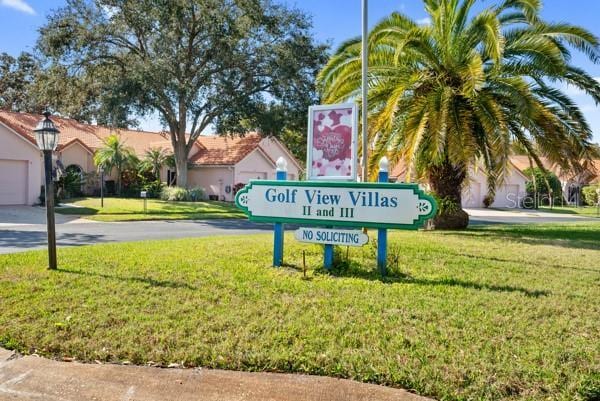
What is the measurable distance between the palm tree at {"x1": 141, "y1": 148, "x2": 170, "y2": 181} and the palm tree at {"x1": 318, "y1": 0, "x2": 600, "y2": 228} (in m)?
21.4

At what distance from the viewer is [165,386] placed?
4.00 meters

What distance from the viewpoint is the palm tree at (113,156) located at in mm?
29844

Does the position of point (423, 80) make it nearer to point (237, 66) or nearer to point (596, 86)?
point (596, 86)

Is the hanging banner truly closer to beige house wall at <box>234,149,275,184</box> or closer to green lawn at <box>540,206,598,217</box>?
beige house wall at <box>234,149,275,184</box>

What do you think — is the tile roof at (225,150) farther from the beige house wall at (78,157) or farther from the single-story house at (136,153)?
the beige house wall at (78,157)

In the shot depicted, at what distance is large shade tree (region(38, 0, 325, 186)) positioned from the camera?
2377 cm

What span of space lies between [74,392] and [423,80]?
10946 mm

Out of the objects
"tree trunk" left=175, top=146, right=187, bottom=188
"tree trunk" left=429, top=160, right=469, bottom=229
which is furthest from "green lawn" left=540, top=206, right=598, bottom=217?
"tree trunk" left=175, top=146, right=187, bottom=188

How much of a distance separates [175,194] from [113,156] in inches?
180

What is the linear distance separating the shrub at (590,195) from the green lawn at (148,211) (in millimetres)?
33877

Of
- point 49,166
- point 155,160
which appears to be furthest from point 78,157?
point 49,166

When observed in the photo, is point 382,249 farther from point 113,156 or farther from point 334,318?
point 113,156

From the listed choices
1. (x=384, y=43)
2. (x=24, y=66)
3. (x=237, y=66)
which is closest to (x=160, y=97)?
(x=237, y=66)

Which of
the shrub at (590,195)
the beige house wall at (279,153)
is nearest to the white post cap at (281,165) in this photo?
the beige house wall at (279,153)
